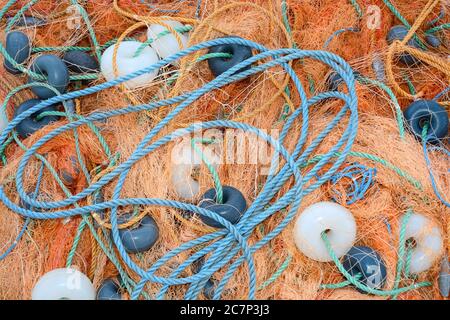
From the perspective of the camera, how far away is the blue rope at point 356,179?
2555 mm

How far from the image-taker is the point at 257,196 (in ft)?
8.37

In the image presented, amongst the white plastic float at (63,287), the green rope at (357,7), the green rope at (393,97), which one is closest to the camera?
the white plastic float at (63,287)

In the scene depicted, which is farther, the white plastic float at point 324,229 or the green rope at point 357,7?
the green rope at point 357,7

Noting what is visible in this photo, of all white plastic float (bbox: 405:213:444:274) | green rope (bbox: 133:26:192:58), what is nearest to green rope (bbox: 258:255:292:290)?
white plastic float (bbox: 405:213:444:274)

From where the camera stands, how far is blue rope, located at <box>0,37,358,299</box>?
7.91 feet

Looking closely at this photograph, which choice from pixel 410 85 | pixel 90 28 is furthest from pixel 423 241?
pixel 90 28

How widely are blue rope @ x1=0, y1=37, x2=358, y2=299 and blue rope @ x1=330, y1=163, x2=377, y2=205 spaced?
0.05 metres

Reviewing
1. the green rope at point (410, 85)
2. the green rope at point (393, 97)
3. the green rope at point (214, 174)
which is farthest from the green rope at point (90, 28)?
the green rope at point (410, 85)

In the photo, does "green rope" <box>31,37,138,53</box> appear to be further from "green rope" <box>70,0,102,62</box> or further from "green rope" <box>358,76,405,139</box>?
"green rope" <box>358,76,405,139</box>

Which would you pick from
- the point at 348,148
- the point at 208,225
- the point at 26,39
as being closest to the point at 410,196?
the point at 348,148

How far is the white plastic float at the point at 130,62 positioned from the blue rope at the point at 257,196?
0.21ft

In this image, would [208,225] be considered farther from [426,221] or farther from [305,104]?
[426,221]

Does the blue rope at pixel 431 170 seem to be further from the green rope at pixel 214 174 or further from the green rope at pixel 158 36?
the green rope at pixel 158 36
